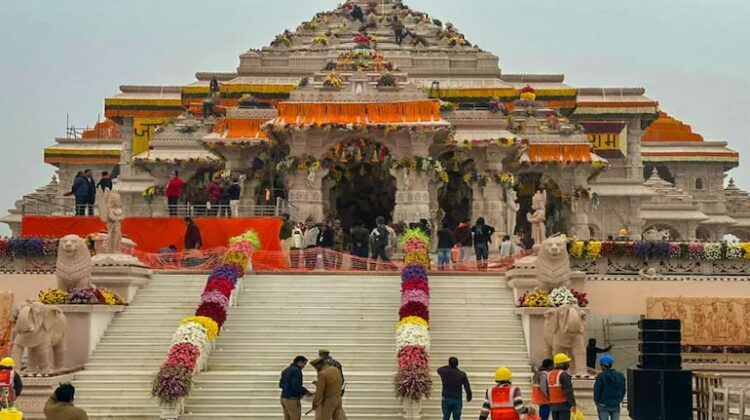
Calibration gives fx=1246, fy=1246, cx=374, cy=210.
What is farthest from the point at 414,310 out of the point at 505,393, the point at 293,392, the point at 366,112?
the point at 366,112

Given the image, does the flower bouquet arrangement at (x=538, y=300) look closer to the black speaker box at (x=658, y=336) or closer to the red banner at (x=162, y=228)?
the black speaker box at (x=658, y=336)

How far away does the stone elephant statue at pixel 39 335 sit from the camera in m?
21.8

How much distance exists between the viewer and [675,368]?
14.1m

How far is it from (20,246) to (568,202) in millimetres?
21939

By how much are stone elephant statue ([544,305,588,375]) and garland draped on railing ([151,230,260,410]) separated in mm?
6182

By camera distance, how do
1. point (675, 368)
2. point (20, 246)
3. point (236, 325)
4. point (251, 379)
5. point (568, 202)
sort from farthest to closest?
point (568, 202)
point (20, 246)
point (236, 325)
point (251, 379)
point (675, 368)

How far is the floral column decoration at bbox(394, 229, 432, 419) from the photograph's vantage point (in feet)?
67.1

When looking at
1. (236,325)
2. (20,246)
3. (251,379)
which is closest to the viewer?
(251,379)

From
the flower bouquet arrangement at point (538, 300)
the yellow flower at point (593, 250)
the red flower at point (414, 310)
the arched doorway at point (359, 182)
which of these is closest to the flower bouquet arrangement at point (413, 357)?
the red flower at point (414, 310)

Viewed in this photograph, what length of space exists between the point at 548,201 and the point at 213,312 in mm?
24108

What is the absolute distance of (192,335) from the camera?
22109 mm

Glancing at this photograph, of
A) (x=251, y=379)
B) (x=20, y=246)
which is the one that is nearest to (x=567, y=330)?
(x=251, y=379)

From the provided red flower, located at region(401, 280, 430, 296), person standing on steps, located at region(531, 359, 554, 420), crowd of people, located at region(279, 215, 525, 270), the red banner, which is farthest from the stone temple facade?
person standing on steps, located at region(531, 359, 554, 420)

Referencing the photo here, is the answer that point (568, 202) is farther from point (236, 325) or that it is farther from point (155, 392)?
point (155, 392)
